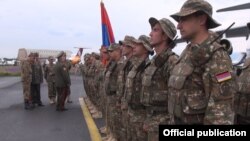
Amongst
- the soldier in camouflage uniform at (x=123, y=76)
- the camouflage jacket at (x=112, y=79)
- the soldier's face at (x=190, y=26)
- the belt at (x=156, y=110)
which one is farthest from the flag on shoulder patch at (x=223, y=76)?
the camouflage jacket at (x=112, y=79)

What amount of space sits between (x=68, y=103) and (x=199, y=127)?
12.3 metres

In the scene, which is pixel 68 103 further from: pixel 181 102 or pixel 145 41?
pixel 181 102

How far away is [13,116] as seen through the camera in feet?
37.4

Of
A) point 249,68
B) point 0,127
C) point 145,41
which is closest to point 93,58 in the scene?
point 0,127

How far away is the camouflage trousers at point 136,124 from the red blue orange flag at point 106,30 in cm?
511

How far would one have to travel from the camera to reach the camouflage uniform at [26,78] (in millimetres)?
13040

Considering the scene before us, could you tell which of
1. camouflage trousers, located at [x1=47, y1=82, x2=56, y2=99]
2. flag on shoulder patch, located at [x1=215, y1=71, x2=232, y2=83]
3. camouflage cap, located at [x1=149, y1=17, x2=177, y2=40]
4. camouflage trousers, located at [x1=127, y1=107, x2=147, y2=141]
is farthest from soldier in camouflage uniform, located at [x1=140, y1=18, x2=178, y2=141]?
camouflage trousers, located at [x1=47, y1=82, x2=56, y2=99]

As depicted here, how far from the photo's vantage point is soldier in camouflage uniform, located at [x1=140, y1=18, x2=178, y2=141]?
4.05m

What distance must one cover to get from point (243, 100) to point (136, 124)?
1309 mm

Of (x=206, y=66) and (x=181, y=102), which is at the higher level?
(x=206, y=66)

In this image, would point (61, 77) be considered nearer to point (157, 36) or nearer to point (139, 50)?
point (139, 50)

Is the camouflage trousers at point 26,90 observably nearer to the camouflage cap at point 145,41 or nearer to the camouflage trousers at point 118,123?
the camouflage trousers at point 118,123

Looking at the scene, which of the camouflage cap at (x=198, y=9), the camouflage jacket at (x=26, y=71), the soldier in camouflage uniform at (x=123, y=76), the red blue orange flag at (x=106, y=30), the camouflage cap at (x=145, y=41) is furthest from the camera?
the camouflage jacket at (x=26, y=71)

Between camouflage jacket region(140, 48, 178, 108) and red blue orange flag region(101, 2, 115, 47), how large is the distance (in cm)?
577
